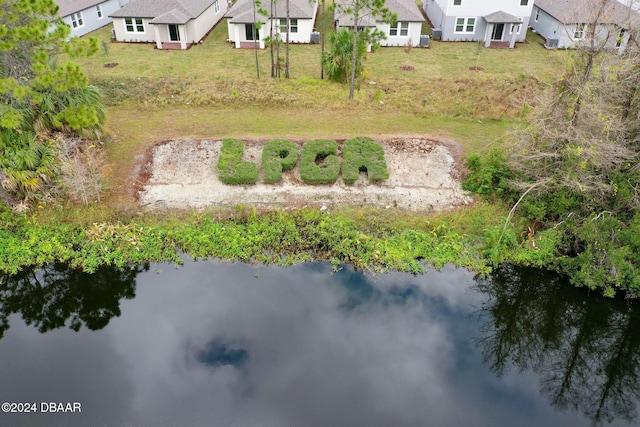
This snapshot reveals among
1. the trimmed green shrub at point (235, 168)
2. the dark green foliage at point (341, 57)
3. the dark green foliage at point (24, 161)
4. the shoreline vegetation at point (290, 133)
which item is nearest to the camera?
the shoreline vegetation at point (290, 133)

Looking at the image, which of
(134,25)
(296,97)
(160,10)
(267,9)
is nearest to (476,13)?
(267,9)

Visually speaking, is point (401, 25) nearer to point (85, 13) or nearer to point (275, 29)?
point (275, 29)

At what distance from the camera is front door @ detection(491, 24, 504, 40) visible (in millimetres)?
35000

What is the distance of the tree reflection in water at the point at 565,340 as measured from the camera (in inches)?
468

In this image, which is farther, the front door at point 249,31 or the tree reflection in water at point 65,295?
the front door at point 249,31

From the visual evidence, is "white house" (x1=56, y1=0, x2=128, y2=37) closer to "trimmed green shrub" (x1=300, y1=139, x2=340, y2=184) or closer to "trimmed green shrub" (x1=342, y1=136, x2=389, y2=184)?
"trimmed green shrub" (x1=300, y1=139, x2=340, y2=184)

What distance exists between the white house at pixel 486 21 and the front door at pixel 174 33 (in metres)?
20.4

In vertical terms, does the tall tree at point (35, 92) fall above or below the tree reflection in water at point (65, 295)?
above

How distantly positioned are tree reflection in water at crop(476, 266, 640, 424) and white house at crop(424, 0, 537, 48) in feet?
84.6

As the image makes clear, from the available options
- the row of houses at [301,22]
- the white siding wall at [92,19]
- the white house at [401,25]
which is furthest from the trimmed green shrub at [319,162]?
the white siding wall at [92,19]

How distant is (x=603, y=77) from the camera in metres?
14.1

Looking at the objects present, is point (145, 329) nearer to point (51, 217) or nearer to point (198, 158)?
point (51, 217)

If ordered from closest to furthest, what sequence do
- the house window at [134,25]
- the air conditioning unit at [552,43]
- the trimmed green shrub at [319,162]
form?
the trimmed green shrub at [319,162]
the air conditioning unit at [552,43]
the house window at [134,25]

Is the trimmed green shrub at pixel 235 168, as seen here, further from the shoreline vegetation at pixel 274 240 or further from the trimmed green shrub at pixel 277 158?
the shoreline vegetation at pixel 274 240
